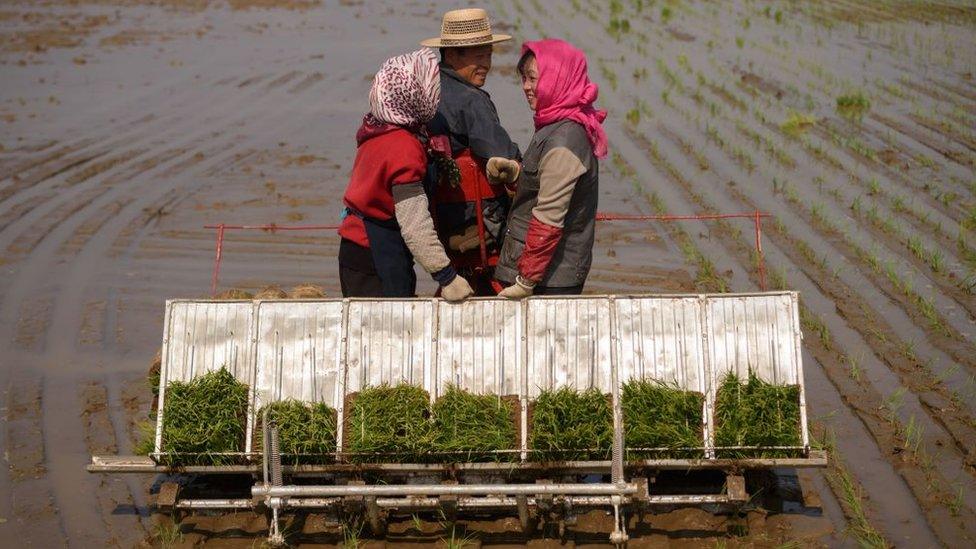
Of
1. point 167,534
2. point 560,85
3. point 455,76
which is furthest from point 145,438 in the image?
point 560,85

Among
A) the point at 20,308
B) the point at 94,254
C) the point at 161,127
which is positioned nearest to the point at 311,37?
the point at 161,127

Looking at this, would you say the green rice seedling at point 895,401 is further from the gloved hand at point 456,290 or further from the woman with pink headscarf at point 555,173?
the gloved hand at point 456,290

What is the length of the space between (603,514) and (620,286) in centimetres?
326

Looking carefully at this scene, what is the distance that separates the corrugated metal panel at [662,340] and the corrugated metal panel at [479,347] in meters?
0.50

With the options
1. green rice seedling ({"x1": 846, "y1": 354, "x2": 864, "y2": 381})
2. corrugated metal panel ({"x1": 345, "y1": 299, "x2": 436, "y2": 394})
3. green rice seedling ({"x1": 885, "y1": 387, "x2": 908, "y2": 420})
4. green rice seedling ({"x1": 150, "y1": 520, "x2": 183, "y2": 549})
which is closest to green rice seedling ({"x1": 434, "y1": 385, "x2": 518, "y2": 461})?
corrugated metal panel ({"x1": 345, "y1": 299, "x2": 436, "y2": 394})

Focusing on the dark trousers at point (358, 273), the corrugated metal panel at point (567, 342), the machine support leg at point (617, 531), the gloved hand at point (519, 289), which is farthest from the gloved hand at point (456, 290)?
the machine support leg at point (617, 531)

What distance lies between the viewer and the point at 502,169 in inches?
208

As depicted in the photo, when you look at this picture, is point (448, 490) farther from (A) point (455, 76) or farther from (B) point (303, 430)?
(A) point (455, 76)

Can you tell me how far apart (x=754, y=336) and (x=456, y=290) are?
4.51ft

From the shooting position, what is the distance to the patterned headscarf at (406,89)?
501 cm

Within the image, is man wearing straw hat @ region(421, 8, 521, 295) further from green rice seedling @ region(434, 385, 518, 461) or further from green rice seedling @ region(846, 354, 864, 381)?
green rice seedling @ region(846, 354, 864, 381)

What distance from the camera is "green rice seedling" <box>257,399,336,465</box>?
5.09 metres

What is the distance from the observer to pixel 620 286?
8328 mm

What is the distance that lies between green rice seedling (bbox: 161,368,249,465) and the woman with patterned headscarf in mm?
897
